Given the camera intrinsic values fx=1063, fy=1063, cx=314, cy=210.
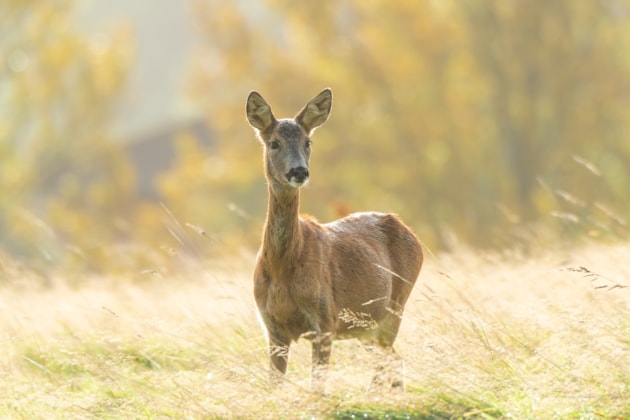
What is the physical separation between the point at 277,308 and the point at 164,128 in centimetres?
5233

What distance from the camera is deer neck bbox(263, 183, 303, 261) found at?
647cm

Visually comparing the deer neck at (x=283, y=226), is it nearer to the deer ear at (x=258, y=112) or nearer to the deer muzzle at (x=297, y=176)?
the deer muzzle at (x=297, y=176)

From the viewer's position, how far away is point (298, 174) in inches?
256

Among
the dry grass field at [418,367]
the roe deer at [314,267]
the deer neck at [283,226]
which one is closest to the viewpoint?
the dry grass field at [418,367]

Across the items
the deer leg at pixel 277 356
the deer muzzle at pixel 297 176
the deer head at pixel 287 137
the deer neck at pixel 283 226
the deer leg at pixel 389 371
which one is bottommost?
the deer leg at pixel 277 356

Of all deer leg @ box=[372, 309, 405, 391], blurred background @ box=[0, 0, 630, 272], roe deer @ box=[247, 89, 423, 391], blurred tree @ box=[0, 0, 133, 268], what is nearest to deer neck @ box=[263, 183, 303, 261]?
roe deer @ box=[247, 89, 423, 391]

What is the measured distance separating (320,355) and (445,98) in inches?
824

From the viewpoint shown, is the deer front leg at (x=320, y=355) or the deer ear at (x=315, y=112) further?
the deer ear at (x=315, y=112)

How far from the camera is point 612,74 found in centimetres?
2506

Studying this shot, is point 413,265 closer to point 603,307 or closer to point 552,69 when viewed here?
point 603,307

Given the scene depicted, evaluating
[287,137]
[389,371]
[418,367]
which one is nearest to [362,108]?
[287,137]

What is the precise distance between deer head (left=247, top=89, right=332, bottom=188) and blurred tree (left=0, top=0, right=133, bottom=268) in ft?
69.9

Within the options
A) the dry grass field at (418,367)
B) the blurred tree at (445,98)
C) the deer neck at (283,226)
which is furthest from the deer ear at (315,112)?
the blurred tree at (445,98)

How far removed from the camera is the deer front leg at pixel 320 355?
19.6ft
